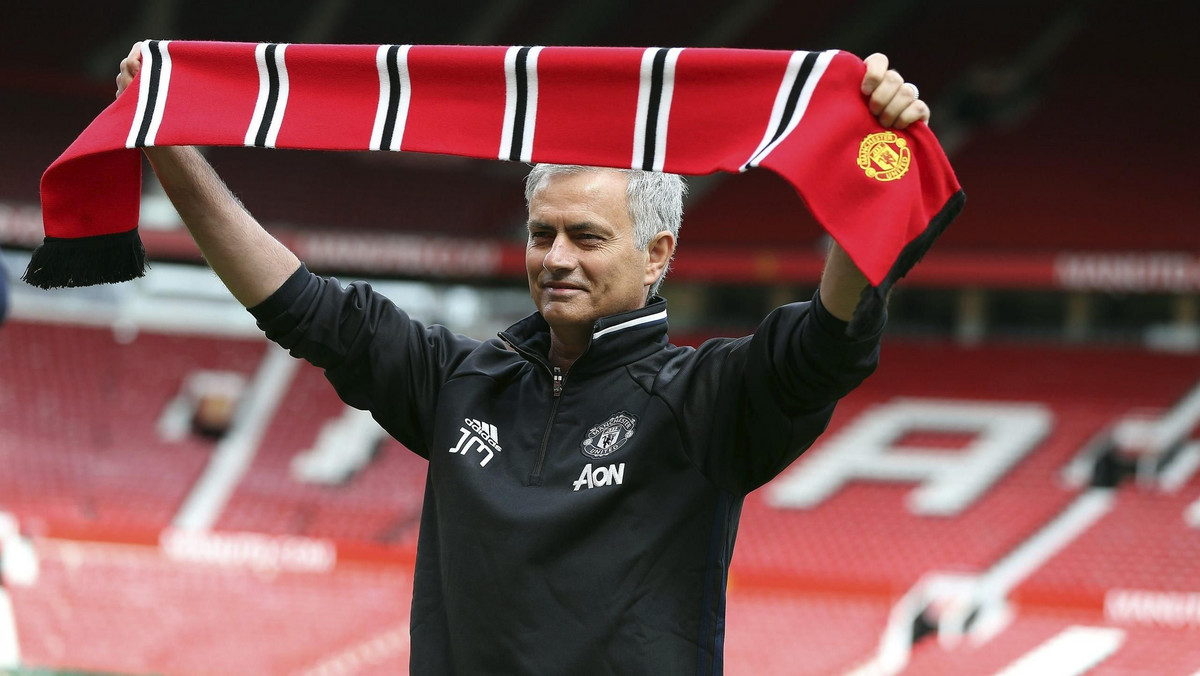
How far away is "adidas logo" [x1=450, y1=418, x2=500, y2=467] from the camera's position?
1.85 m

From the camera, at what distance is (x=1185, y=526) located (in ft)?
38.1

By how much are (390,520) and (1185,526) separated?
7803mm

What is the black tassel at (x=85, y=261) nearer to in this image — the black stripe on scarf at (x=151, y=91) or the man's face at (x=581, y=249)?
the black stripe on scarf at (x=151, y=91)

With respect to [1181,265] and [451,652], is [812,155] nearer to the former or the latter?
[451,652]

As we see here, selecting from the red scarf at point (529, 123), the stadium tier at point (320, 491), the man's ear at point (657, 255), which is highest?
the red scarf at point (529, 123)

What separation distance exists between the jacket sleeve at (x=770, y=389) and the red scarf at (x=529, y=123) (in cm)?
10

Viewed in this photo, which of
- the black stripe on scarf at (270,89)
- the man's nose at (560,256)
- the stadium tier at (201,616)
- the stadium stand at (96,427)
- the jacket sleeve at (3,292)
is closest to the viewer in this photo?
the man's nose at (560,256)

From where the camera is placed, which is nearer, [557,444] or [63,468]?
[557,444]

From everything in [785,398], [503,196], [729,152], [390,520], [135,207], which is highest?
[729,152]

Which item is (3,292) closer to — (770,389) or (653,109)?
(653,109)

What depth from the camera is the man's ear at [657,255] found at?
1922 mm

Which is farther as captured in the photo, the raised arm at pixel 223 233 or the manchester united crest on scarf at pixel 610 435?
the raised arm at pixel 223 233

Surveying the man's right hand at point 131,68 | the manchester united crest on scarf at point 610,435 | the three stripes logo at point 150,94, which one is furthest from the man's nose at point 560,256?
the man's right hand at point 131,68

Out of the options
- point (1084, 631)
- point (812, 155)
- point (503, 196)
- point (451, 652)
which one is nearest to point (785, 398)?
point (812, 155)
